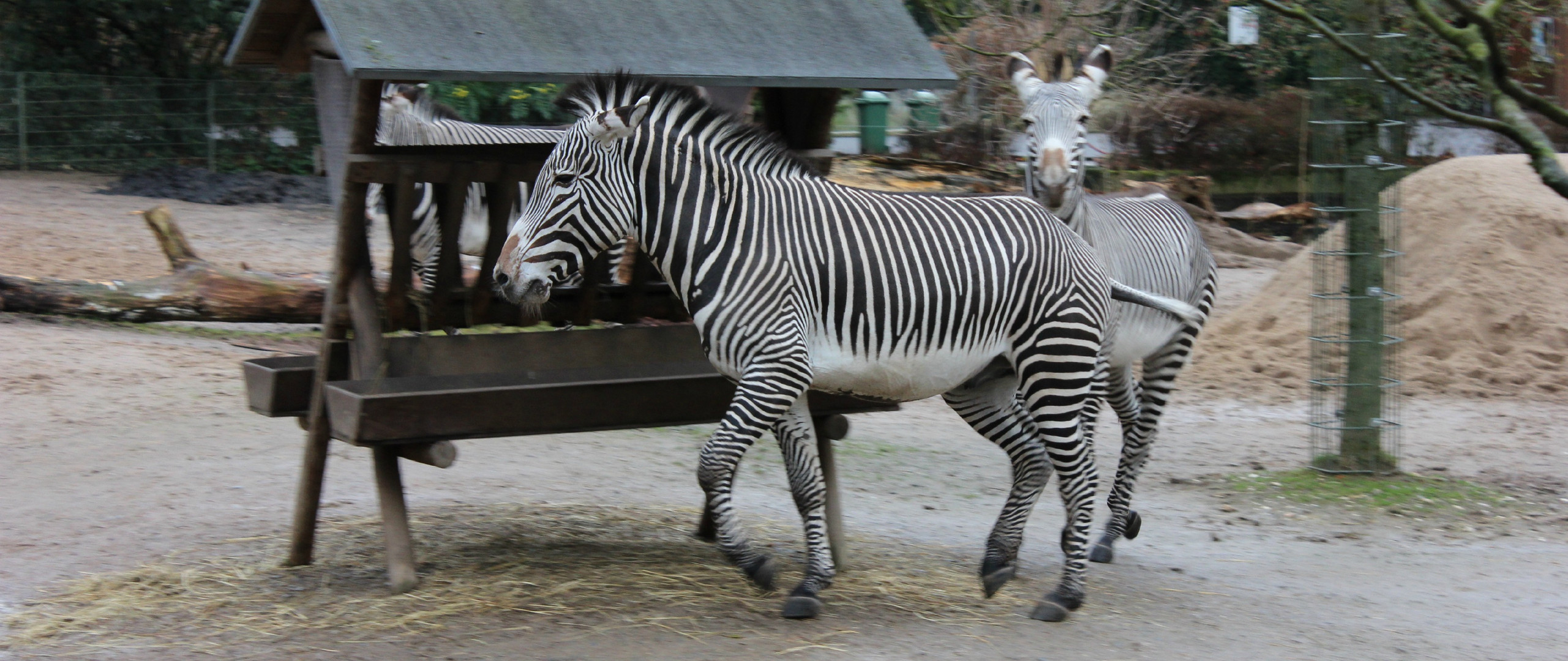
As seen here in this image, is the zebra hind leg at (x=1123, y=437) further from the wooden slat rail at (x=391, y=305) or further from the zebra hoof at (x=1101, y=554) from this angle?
the wooden slat rail at (x=391, y=305)

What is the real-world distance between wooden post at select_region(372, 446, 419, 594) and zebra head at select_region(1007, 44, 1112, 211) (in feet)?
10.3

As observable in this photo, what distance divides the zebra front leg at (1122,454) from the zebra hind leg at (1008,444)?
827 mm

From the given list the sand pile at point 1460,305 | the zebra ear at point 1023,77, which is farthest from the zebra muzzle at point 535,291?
the sand pile at point 1460,305

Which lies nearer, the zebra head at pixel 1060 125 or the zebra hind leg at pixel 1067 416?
the zebra hind leg at pixel 1067 416

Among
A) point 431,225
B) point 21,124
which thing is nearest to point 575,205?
point 431,225

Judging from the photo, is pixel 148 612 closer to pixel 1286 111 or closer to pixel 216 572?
pixel 216 572

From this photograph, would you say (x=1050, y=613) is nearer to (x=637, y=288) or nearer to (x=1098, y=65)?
(x=637, y=288)

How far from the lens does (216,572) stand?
16.7 feet

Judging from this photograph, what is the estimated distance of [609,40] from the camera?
16.3 feet

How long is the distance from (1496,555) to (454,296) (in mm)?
4953

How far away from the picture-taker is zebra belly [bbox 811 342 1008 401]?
458 cm

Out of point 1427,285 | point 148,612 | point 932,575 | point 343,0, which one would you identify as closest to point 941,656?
point 932,575

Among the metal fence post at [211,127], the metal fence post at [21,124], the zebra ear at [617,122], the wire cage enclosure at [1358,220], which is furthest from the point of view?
the metal fence post at [211,127]

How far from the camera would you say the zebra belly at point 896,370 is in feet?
15.0
